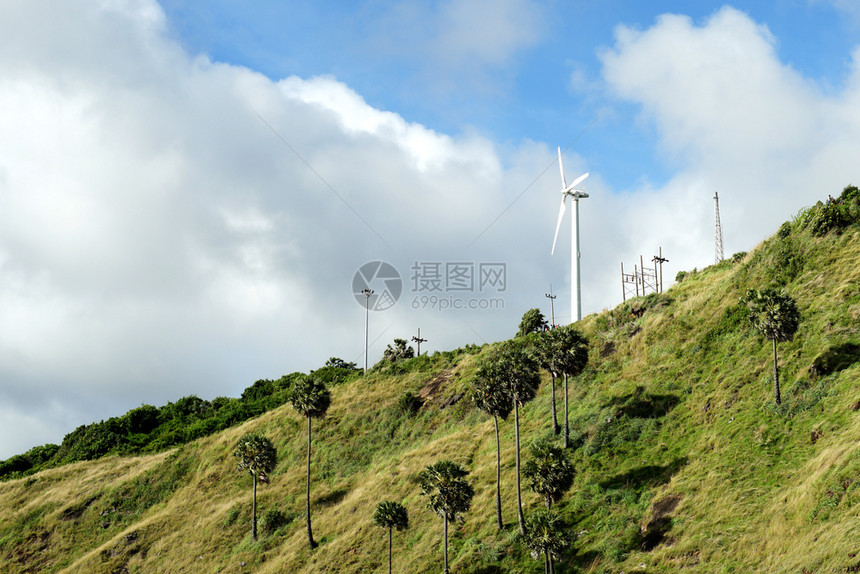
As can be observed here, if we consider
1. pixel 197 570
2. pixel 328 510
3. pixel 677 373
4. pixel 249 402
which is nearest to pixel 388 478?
pixel 328 510

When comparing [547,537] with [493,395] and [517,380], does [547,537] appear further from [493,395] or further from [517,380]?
[517,380]

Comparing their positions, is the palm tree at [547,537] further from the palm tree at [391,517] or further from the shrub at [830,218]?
the shrub at [830,218]

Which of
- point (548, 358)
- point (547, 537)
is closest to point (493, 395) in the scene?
point (548, 358)

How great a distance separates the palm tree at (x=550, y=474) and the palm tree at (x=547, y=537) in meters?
4.32

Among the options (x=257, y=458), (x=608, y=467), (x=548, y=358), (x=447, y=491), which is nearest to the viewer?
(x=447, y=491)

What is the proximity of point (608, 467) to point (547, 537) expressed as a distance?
14.2 metres

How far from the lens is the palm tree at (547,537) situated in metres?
50.8

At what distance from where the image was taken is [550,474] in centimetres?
5778

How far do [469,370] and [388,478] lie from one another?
2746 cm

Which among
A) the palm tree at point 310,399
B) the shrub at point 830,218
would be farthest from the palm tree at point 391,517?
the shrub at point 830,218

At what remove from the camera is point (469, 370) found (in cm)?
10131

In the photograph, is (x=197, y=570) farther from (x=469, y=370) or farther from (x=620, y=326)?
(x=620, y=326)

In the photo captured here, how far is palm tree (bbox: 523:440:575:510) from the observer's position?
2270 inches

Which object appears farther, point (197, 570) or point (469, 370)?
point (469, 370)
